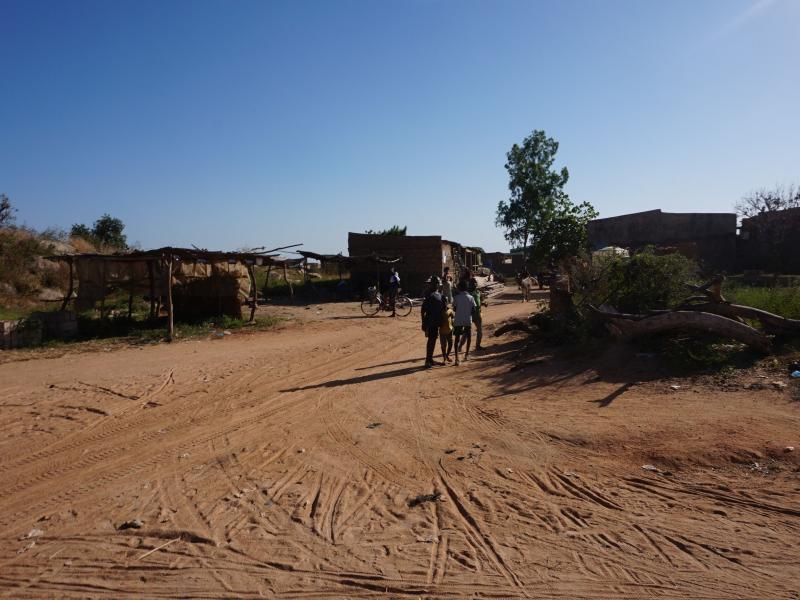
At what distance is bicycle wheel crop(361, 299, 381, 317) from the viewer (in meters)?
20.1

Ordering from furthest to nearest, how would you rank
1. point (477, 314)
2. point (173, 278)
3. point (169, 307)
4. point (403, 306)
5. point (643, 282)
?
point (403, 306)
point (173, 278)
point (169, 307)
point (477, 314)
point (643, 282)

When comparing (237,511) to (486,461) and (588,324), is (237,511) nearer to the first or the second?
(486,461)

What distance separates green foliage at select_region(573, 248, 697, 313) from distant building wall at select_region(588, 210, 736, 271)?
14268mm

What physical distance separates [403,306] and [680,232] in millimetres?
15457

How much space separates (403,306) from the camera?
876 inches

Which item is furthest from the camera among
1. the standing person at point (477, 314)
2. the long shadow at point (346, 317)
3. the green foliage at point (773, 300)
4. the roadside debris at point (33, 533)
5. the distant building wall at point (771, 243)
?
the distant building wall at point (771, 243)

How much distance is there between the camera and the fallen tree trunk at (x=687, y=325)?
24.5 feet

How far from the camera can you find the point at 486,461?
548 cm

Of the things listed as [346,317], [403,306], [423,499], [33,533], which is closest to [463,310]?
[423,499]

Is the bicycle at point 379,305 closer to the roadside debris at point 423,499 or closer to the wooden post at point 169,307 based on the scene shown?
the wooden post at point 169,307

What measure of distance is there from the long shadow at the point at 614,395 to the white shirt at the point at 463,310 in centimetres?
333

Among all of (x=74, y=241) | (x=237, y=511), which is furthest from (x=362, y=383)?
(x=74, y=241)

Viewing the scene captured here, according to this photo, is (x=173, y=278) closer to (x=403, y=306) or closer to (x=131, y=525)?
(x=403, y=306)

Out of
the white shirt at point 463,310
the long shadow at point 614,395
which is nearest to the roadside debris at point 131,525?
the long shadow at point 614,395
